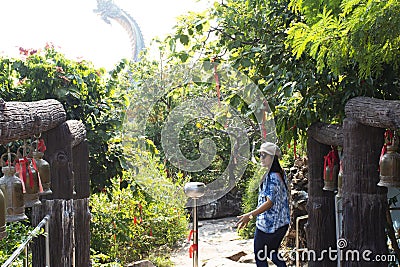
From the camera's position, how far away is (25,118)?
2.50 metres

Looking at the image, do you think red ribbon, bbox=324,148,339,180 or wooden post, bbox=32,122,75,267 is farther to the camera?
red ribbon, bbox=324,148,339,180

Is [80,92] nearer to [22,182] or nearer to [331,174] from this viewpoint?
[331,174]

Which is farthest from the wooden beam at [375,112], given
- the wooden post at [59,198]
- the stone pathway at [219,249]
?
the stone pathway at [219,249]

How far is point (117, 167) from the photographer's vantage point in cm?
498

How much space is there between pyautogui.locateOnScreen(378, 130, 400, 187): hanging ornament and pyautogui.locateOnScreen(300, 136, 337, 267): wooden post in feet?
4.25

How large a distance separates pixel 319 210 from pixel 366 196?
1.01 metres

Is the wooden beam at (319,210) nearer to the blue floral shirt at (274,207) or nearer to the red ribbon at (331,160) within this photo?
the blue floral shirt at (274,207)

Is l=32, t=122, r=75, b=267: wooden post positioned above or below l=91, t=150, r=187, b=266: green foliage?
→ above

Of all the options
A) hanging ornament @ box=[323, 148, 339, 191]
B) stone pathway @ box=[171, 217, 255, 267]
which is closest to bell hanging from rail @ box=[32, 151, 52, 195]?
hanging ornament @ box=[323, 148, 339, 191]

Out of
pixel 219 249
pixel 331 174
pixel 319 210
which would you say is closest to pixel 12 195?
pixel 331 174

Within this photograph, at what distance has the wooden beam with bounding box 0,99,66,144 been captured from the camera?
226cm

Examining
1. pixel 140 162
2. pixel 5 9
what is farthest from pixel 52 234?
pixel 5 9

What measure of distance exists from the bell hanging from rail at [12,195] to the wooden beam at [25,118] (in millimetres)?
140

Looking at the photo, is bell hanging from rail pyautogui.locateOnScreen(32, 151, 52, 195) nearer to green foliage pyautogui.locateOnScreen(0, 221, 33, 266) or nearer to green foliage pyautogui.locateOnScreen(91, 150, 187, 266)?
green foliage pyautogui.locateOnScreen(0, 221, 33, 266)
